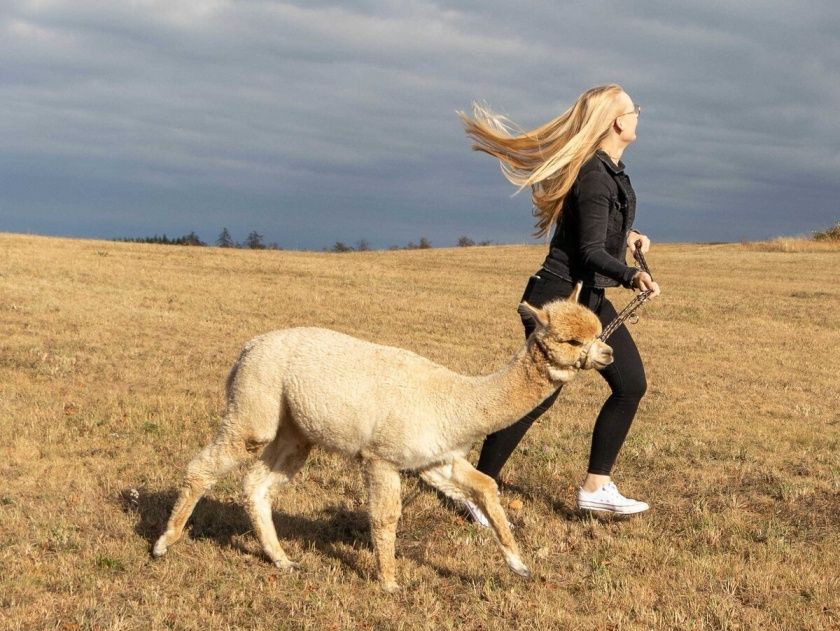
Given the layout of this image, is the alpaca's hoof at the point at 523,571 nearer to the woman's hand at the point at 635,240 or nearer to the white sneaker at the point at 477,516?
the white sneaker at the point at 477,516

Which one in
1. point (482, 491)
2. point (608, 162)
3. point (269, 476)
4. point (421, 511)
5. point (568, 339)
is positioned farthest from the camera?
point (421, 511)

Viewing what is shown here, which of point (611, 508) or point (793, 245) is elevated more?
point (793, 245)

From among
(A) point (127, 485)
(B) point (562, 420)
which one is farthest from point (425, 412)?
(B) point (562, 420)

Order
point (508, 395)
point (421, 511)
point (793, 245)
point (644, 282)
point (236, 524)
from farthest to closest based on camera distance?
point (793, 245)
point (421, 511)
point (236, 524)
point (644, 282)
point (508, 395)

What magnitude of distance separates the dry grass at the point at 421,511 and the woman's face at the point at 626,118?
9.53 ft

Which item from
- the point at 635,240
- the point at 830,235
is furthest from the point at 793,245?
the point at 635,240

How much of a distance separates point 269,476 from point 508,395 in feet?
6.19

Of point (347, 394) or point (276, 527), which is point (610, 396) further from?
point (276, 527)

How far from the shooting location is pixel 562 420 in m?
10.4

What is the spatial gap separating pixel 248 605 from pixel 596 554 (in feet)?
7.85

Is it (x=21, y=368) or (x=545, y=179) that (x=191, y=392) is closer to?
(x=21, y=368)

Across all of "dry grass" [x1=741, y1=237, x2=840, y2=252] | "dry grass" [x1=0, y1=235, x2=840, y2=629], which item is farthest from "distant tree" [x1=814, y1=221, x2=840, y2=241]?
"dry grass" [x1=0, y1=235, x2=840, y2=629]

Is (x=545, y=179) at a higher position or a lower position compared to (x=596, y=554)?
higher

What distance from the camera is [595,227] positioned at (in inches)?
239
